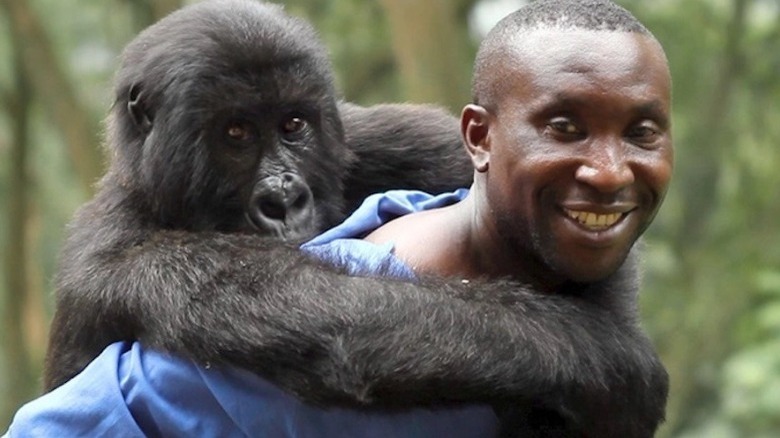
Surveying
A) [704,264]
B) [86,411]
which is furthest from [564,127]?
[704,264]

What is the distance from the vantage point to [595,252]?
263 cm

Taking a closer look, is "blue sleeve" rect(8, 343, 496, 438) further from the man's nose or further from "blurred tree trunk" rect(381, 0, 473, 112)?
"blurred tree trunk" rect(381, 0, 473, 112)

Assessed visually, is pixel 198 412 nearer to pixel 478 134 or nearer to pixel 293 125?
pixel 478 134

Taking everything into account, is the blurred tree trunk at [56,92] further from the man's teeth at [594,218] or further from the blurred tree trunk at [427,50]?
the man's teeth at [594,218]

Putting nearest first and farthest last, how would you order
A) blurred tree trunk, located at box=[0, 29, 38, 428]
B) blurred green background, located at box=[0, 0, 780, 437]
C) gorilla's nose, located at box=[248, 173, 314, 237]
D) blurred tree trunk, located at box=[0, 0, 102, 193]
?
1. gorilla's nose, located at box=[248, 173, 314, 237]
2. blurred tree trunk, located at box=[0, 0, 102, 193]
3. blurred green background, located at box=[0, 0, 780, 437]
4. blurred tree trunk, located at box=[0, 29, 38, 428]

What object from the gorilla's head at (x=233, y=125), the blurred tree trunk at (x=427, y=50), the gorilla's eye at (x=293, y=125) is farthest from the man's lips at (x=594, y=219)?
the blurred tree trunk at (x=427, y=50)

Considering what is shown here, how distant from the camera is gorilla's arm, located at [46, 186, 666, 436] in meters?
2.67

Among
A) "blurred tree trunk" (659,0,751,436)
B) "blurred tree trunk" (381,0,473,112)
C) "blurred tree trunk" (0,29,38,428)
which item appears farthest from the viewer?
"blurred tree trunk" (0,29,38,428)

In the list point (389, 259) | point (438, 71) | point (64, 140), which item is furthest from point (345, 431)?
point (64, 140)

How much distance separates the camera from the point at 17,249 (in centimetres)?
1055

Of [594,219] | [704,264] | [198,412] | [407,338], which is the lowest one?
[704,264]

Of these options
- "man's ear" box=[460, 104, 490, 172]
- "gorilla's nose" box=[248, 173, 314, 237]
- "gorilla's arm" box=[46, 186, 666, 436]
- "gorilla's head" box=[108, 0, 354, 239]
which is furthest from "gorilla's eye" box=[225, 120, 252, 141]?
"man's ear" box=[460, 104, 490, 172]

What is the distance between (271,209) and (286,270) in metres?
0.70

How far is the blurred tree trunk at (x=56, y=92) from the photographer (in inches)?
293
